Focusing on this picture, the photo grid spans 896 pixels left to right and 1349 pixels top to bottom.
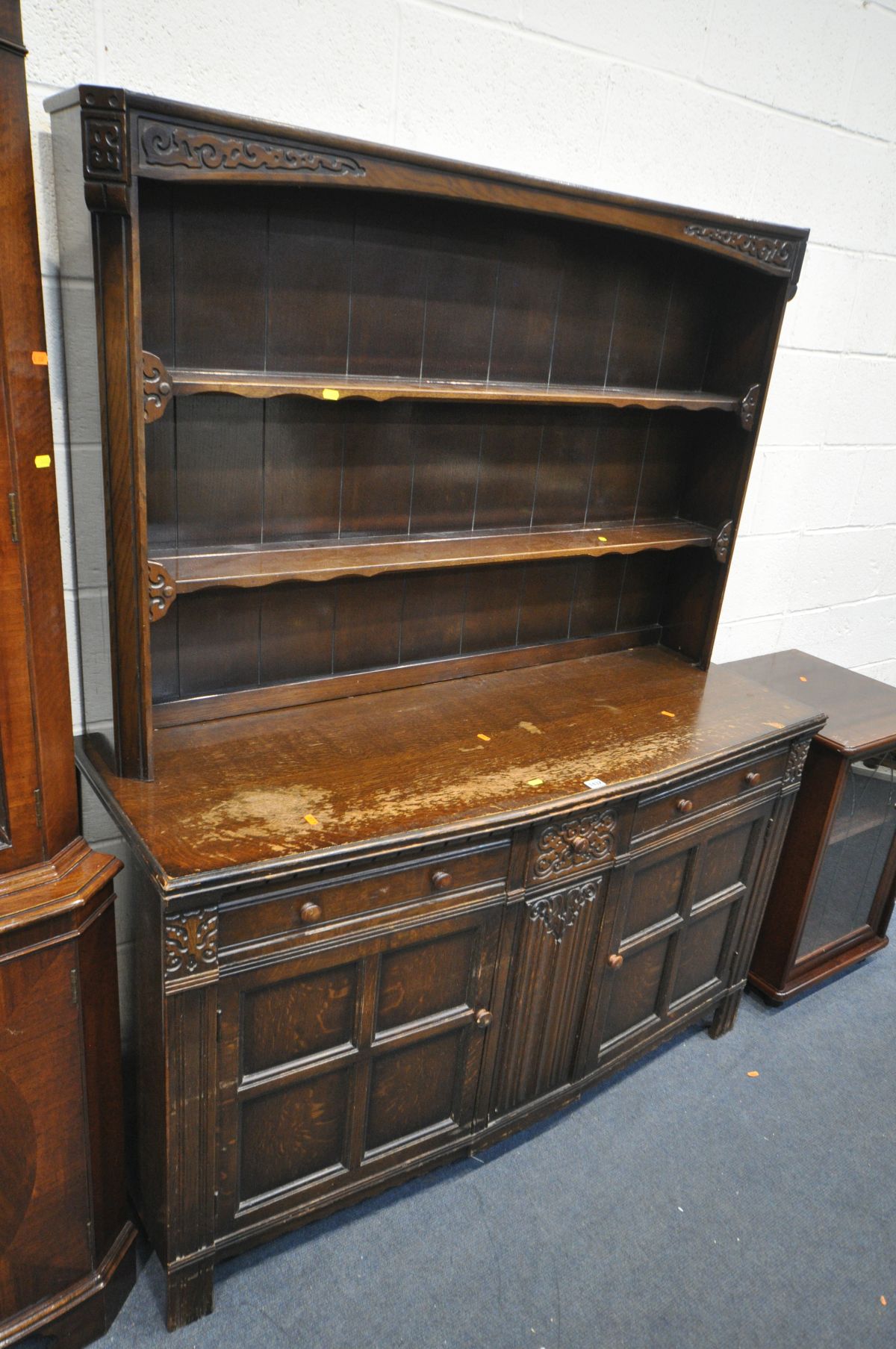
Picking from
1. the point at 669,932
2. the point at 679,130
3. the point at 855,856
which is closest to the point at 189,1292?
the point at 669,932

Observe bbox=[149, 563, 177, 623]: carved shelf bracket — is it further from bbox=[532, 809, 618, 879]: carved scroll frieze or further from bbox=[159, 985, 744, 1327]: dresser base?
bbox=[159, 985, 744, 1327]: dresser base

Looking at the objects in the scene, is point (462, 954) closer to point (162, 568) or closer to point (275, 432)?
point (162, 568)

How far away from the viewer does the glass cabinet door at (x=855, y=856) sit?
7.81ft

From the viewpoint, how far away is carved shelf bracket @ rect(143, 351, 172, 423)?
1334mm

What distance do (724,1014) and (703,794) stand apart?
2.45 feet

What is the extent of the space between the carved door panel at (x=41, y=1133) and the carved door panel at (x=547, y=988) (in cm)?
77

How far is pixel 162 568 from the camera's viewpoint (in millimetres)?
1447

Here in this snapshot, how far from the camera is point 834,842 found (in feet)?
7.88

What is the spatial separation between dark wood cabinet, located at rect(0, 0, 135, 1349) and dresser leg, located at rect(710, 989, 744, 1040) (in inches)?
55.9

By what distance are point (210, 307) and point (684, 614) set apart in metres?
1.33

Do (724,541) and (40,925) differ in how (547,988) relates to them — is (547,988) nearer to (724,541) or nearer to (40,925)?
(40,925)

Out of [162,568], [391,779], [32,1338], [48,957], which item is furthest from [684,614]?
[32,1338]

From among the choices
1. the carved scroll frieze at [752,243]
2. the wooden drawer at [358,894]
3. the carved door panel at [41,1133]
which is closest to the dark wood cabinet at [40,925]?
the carved door panel at [41,1133]

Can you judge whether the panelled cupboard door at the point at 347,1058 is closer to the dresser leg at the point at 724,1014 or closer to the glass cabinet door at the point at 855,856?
the dresser leg at the point at 724,1014
